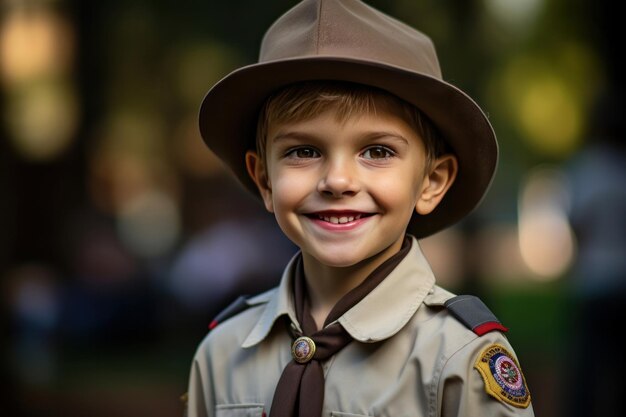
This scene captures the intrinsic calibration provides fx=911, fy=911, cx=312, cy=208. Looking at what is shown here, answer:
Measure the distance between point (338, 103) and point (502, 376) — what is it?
28.7 inches

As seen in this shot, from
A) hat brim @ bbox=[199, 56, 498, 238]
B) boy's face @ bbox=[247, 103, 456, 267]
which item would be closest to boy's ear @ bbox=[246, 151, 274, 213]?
hat brim @ bbox=[199, 56, 498, 238]

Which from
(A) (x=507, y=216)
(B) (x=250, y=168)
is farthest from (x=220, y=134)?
(A) (x=507, y=216)

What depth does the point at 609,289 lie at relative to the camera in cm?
536

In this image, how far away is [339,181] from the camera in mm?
2092

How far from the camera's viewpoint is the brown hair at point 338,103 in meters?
2.13

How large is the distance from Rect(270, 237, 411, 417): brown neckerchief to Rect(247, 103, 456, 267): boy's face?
0.10m

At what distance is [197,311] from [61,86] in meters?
3.06

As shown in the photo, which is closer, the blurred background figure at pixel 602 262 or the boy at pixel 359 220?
the boy at pixel 359 220

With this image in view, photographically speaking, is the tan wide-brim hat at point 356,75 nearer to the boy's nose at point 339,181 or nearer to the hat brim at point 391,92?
the hat brim at point 391,92

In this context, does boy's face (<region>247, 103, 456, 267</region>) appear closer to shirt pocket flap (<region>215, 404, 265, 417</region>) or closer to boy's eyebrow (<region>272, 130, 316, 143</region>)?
boy's eyebrow (<region>272, 130, 316, 143</region>)

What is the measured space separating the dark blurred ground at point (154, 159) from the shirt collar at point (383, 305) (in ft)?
16.9

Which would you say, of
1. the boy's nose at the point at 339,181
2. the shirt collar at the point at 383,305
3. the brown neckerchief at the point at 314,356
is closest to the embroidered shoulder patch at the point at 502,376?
the shirt collar at the point at 383,305

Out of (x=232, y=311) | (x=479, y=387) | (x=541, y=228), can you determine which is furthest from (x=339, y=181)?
(x=541, y=228)

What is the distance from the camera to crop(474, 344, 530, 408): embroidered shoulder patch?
2023mm
